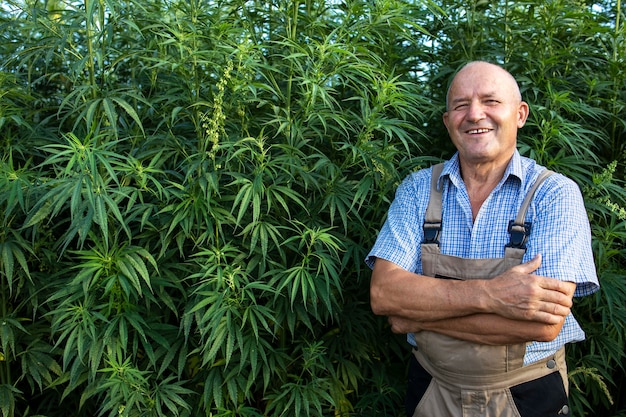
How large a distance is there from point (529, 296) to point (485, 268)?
27 centimetres

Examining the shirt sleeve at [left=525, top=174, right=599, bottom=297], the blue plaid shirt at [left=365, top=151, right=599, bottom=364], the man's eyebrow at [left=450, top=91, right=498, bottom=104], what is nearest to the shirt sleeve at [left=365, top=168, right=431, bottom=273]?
the blue plaid shirt at [left=365, top=151, right=599, bottom=364]

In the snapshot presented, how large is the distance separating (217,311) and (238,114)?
3.49ft

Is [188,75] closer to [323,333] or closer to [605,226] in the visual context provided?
[323,333]

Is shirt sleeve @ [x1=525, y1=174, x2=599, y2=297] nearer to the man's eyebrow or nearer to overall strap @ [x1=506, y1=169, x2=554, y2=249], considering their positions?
overall strap @ [x1=506, y1=169, x2=554, y2=249]

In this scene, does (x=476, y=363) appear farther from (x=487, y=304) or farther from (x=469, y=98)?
(x=469, y=98)

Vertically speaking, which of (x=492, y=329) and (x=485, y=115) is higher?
(x=485, y=115)

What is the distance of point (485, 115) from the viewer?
2.98m

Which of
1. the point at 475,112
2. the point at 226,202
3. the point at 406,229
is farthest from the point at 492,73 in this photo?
the point at 226,202

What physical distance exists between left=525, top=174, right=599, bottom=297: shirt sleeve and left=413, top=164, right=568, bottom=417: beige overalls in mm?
55

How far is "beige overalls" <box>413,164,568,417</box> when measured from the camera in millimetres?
2770

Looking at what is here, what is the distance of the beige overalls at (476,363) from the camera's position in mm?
2770

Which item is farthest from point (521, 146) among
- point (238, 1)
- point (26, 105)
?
point (26, 105)

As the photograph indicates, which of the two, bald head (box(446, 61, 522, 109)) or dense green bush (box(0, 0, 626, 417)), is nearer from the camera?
bald head (box(446, 61, 522, 109))

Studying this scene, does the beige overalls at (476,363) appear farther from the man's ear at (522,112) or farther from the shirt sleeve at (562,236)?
the man's ear at (522,112)
